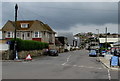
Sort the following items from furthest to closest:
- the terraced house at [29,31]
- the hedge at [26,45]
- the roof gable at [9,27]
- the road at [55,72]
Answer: the roof gable at [9,27], the terraced house at [29,31], the hedge at [26,45], the road at [55,72]

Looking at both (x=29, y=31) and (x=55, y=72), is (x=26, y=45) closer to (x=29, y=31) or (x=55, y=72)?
(x=29, y=31)

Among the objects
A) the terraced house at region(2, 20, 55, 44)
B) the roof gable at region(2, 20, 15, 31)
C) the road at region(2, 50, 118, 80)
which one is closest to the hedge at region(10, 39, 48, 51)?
the terraced house at region(2, 20, 55, 44)

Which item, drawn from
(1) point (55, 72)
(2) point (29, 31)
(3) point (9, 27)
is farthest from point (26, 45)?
(3) point (9, 27)

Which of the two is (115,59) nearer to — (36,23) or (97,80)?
(97,80)

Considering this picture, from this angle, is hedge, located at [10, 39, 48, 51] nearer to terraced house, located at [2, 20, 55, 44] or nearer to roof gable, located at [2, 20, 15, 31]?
terraced house, located at [2, 20, 55, 44]

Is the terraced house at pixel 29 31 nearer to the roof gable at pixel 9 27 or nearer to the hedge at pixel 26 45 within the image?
the roof gable at pixel 9 27

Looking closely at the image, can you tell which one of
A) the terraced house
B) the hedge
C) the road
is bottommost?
the road

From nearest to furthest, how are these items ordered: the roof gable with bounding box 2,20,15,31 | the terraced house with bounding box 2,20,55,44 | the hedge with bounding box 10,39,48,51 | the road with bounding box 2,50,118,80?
the road with bounding box 2,50,118,80 < the hedge with bounding box 10,39,48,51 < the terraced house with bounding box 2,20,55,44 < the roof gable with bounding box 2,20,15,31

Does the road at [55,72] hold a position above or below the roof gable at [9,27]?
below

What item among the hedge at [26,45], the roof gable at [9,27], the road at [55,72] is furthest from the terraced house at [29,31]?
the road at [55,72]

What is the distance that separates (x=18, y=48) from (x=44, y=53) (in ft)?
66.4

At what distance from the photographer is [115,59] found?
23281 mm

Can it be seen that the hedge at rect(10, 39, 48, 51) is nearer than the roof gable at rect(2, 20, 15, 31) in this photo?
Yes

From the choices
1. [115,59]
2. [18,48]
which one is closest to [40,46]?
[18,48]
